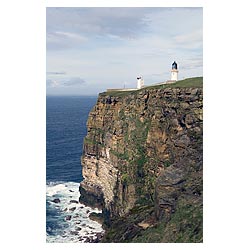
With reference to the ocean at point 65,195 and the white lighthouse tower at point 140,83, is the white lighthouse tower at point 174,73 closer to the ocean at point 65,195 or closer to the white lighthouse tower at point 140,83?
the white lighthouse tower at point 140,83

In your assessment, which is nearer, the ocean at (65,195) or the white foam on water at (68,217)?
the white foam on water at (68,217)

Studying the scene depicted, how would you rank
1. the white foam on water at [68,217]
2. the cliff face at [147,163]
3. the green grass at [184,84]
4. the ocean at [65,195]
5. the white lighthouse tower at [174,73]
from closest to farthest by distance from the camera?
1. the cliff face at [147,163]
2. the white foam on water at [68,217]
3. the green grass at [184,84]
4. the ocean at [65,195]
5. the white lighthouse tower at [174,73]

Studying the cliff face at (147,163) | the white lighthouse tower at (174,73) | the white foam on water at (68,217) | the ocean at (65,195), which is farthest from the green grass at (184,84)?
the ocean at (65,195)

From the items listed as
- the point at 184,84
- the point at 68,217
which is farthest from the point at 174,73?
the point at 68,217

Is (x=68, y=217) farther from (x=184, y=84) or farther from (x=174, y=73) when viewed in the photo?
(x=174, y=73)

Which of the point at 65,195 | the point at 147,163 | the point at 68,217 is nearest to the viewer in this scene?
the point at 147,163

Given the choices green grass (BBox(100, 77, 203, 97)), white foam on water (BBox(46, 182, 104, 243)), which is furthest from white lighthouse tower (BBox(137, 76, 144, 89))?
white foam on water (BBox(46, 182, 104, 243))
